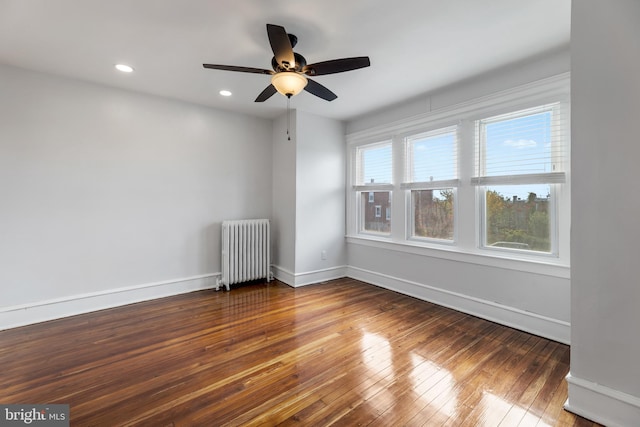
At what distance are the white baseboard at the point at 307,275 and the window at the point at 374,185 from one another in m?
0.82

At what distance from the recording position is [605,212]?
1580mm

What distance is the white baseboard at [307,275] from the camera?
4168mm

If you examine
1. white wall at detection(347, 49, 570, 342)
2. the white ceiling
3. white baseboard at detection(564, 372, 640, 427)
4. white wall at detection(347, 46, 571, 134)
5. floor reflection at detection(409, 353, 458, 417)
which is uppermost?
the white ceiling

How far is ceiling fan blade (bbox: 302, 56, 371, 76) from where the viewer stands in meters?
2.08

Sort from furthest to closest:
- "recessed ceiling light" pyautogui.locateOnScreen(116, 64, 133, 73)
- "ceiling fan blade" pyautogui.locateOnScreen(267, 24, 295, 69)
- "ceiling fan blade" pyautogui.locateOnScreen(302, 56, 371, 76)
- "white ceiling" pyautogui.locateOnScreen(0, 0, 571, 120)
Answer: "recessed ceiling light" pyautogui.locateOnScreen(116, 64, 133, 73)
"ceiling fan blade" pyautogui.locateOnScreen(302, 56, 371, 76)
"white ceiling" pyautogui.locateOnScreen(0, 0, 571, 120)
"ceiling fan blade" pyautogui.locateOnScreen(267, 24, 295, 69)

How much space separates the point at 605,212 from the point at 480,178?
154cm

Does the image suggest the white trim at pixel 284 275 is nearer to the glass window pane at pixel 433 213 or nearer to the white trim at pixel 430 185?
the glass window pane at pixel 433 213

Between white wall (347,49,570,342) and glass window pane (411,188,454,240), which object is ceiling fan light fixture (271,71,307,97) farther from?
glass window pane (411,188,454,240)

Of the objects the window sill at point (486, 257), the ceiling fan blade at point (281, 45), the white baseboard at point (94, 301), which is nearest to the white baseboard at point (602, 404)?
the window sill at point (486, 257)

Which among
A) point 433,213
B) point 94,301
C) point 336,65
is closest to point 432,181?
point 433,213

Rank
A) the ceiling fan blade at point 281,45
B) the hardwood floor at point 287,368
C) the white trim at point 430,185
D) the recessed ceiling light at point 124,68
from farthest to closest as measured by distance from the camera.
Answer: the white trim at point 430,185 → the recessed ceiling light at point 124,68 → the ceiling fan blade at point 281,45 → the hardwood floor at point 287,368

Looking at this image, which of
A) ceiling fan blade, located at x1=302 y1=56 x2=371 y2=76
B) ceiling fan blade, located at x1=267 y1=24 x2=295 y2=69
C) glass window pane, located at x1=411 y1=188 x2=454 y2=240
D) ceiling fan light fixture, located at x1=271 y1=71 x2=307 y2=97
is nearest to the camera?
ceiling fan blade, located at x1=267 y1=24 x2=295 y2=69

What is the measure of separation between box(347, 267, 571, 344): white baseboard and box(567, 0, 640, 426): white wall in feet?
3.26

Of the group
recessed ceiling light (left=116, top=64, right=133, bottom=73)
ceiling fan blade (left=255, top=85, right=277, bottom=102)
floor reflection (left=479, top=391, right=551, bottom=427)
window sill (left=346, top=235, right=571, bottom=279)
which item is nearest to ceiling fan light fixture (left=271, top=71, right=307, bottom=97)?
ceiling fan blade (left=255, top=85, right=277, bottom=102)
